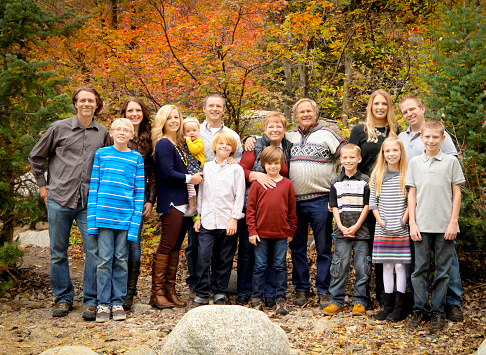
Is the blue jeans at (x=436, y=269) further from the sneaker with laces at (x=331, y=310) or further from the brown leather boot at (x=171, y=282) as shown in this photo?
the brown leather boot at (x=171, y=282)

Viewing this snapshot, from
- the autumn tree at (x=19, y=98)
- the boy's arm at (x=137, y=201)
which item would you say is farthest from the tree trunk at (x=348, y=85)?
the autumn tree at (x=19, y=98)

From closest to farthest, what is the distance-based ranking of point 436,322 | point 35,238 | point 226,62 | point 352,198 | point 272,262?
point 436,322, point 352,198, point 272,262, point 226,62, point 35,238

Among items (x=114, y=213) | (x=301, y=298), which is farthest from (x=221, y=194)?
(x=301, y=298)

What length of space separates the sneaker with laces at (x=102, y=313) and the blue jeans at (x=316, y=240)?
2154 mm

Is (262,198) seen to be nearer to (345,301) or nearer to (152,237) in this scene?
(345,301)

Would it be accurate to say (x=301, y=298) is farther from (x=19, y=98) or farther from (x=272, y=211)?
(x=19, y=98)

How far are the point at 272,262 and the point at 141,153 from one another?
195 cm

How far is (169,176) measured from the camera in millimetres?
4660

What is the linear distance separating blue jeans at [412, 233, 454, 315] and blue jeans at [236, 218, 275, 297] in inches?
60.0

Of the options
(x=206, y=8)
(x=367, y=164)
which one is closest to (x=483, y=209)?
(x=367, y=164)

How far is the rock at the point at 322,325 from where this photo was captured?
166 inches

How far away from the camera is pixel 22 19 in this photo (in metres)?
5.28

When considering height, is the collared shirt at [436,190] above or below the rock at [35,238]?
above

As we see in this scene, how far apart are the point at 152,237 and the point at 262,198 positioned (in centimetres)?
446
